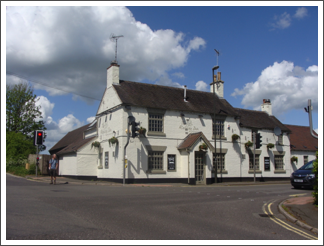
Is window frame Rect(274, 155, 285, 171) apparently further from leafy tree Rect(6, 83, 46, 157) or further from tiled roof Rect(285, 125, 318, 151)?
leafy tree Rect(6, 83, 46, 157)

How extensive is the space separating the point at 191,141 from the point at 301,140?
18.7m

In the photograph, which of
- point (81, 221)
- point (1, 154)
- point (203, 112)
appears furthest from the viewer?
point (203, 112)

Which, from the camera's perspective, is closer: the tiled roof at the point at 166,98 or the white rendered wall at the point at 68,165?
the tiled roof at the point at 166,98

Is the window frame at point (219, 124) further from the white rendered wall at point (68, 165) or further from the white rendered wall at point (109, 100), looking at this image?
the white rendered wall at point (68, 165)

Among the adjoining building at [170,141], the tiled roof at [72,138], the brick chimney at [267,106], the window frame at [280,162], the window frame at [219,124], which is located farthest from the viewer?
the tiled roof at [72,138]

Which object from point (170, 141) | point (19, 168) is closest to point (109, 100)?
point (170, 141)

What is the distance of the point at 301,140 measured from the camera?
119 ft

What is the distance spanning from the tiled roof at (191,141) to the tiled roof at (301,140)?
Result: 1382 centimetres

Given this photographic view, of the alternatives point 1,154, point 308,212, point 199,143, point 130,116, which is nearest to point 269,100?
point 199,143

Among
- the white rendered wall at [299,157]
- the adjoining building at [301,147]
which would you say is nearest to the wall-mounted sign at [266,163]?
the adjoining building at [301,147]

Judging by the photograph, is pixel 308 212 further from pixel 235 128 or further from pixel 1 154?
pixel 235 128

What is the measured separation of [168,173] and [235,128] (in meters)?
8.23

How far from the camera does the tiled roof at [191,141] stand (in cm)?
2395

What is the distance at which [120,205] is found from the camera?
10156 millimetres
